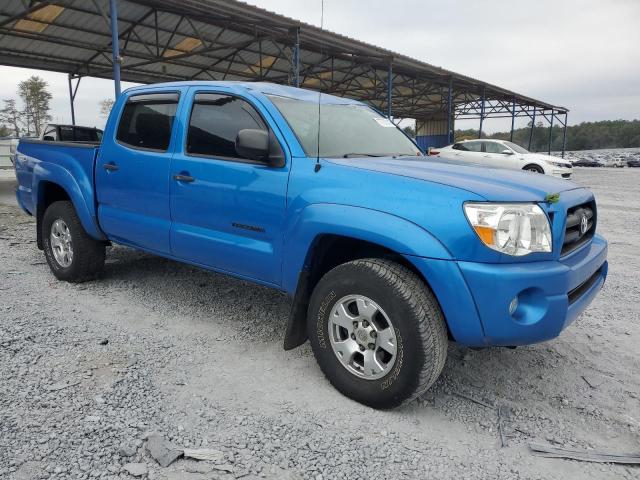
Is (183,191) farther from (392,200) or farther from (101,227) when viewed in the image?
(392,200)

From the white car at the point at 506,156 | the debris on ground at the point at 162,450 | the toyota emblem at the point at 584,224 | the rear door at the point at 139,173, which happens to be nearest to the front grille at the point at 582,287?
the toyota emblem at the point at 584,224

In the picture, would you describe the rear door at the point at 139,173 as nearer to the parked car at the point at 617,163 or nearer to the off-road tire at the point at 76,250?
the off-road tire at the point at 76,250

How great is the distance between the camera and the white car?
15570 millimetres

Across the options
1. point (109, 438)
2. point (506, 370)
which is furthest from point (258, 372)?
point (506, 370)

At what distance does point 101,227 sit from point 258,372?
2162 mm

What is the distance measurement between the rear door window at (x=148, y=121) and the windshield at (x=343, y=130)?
0.93 metres

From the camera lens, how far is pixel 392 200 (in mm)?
2471

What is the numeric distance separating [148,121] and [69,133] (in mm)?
8092

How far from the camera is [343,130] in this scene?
3.46 metres

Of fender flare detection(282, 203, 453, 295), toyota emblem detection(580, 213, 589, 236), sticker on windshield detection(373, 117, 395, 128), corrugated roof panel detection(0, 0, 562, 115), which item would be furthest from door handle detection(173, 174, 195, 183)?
corrugated roof panel detection(0, 0, 562, 115)

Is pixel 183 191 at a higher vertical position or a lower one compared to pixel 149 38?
lower

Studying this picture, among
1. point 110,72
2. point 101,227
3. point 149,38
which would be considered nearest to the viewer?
point 101,227

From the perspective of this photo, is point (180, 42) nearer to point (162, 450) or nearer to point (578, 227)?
point (578, 227)

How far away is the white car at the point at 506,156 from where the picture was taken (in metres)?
15.6
